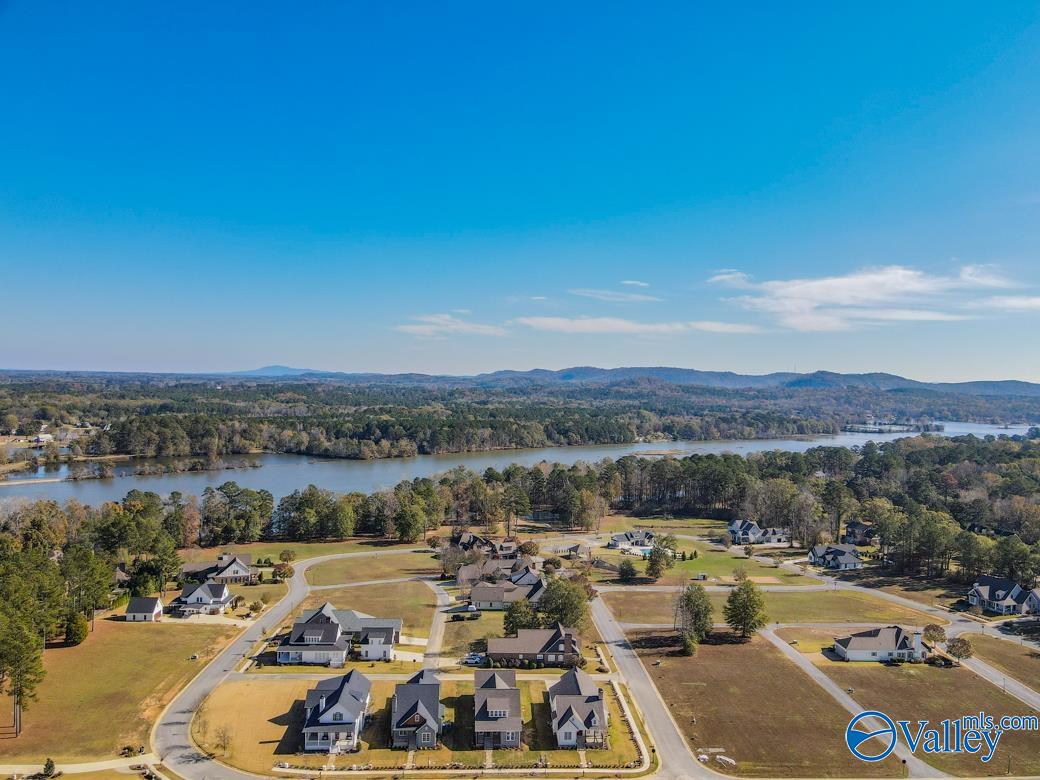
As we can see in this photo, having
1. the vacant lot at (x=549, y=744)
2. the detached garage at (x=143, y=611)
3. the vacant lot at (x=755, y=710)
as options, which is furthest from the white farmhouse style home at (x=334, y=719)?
the detached garage at (x=143, y=611)

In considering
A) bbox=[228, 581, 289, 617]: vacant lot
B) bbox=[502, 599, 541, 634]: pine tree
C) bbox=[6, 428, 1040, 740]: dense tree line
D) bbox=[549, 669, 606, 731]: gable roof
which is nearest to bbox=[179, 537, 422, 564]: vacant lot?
bbox=[6, 428, 1040, 740]: dense tree line

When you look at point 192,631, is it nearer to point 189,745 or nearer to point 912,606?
point 189,745

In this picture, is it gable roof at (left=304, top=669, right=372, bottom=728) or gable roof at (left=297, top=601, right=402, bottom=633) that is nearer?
gable roof at (left=304, top=669, right=372, bottom=728)

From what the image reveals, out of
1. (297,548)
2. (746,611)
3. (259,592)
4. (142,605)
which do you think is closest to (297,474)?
(297,548)

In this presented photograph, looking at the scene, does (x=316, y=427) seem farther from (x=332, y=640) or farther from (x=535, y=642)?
(x=535, y=642)

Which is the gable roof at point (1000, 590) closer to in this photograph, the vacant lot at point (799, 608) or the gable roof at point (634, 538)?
the vacant lot at point (799, 608)

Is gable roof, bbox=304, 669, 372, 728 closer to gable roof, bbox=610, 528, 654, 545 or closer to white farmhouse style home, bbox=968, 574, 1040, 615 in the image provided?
gable roof, bbox=610, 528, 654, 545
